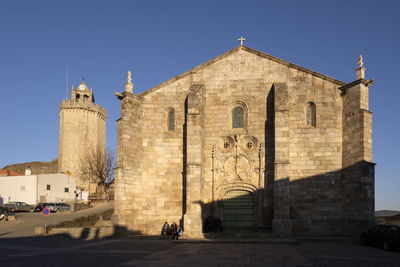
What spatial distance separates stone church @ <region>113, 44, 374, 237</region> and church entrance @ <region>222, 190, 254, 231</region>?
2.2 inches

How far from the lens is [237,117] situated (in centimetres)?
2325

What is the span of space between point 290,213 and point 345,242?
3.13 meters

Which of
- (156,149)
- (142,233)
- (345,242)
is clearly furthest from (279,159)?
(142,233)

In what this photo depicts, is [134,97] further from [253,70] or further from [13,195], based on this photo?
[13,195]

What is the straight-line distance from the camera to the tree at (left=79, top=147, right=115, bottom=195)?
55219 millimetres

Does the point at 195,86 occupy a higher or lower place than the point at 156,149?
→ higher

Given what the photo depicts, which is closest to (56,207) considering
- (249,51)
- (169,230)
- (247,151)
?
(169,230)

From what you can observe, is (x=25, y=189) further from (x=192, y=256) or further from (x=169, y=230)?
(x=192, y=256)

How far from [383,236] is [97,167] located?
4476cm

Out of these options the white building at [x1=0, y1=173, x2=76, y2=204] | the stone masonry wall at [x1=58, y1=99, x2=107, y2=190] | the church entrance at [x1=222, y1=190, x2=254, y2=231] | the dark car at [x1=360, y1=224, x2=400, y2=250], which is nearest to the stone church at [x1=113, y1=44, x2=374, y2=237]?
the church entrance at [x1=222, y1=190, x2=254, y2=231]

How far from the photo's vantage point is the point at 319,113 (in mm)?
22078

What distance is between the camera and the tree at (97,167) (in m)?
55.2

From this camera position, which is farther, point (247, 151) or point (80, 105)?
point (80, 105)

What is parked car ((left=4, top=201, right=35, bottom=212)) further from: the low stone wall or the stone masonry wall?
the low stone wall
